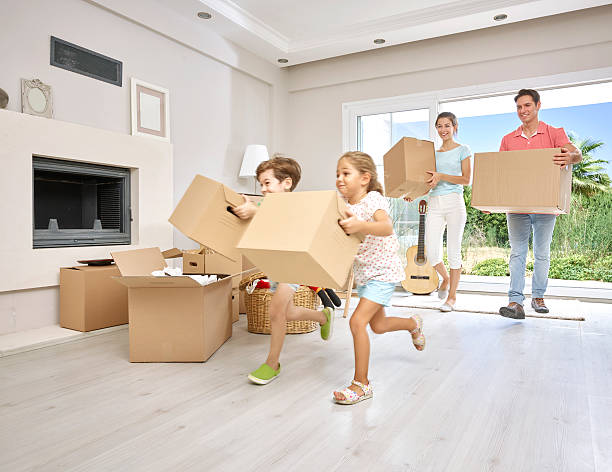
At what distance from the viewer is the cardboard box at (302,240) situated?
1.33 meters

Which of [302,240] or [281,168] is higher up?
[281,168]

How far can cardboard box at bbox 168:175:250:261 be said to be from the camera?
1638mm

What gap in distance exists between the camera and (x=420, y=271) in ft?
12.9

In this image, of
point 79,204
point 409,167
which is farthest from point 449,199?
point 79,204

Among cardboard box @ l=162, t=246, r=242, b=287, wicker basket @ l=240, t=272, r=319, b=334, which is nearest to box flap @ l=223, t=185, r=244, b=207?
wicker basket @ l=240, t=272, r=319, b=334

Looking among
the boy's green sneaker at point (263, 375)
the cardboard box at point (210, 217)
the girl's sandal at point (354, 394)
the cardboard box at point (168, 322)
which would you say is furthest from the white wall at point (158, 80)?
the girl's sandal at point (354, 394)

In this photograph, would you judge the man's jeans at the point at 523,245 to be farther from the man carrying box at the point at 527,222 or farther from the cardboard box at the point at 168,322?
the cardboard box at the point at 168,322

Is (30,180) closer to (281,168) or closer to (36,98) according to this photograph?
(36,98)

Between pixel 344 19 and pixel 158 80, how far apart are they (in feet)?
5.39

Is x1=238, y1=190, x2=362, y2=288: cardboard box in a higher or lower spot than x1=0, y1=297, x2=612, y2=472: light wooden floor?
higher

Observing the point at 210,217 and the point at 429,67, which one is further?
the point at 429,67

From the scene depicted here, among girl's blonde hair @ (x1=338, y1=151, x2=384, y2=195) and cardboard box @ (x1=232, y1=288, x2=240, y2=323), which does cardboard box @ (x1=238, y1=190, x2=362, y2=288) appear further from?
cardboard box @ (x1=232, y1=288, x2=240, y2=323)

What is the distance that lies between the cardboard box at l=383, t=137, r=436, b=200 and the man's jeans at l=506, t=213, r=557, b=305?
60 cm

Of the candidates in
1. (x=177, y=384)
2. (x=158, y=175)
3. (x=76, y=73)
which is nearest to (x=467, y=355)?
(x=177, y=384)
